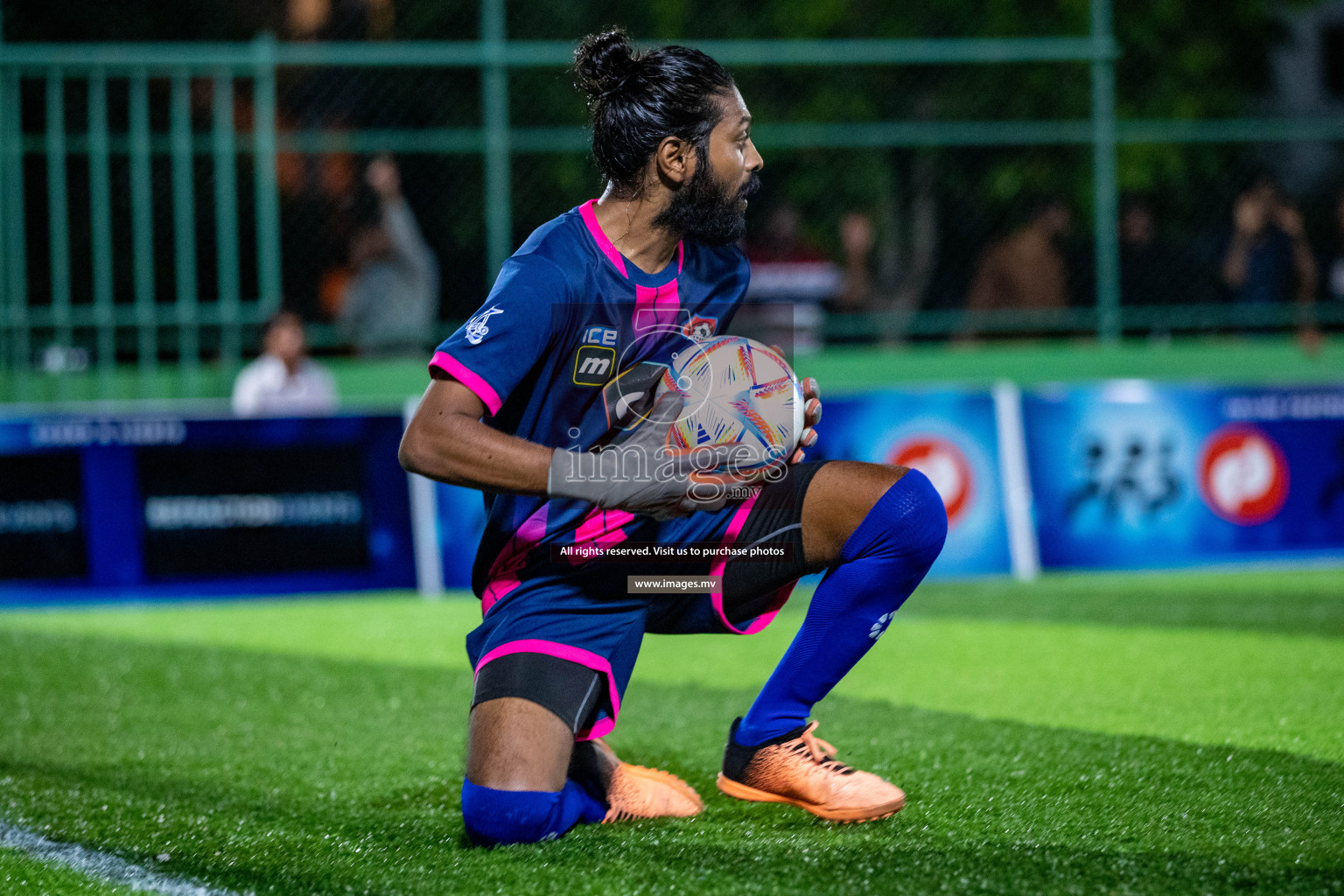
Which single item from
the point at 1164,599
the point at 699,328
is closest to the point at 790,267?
the point at 1164,599

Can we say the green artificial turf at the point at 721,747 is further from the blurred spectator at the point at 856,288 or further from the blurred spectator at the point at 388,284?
the blurred spectator at the point at 856,288

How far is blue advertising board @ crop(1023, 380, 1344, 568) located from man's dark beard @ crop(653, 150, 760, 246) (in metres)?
5.00

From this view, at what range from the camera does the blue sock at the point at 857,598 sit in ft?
10.5

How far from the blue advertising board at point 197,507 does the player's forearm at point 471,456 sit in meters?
4.99

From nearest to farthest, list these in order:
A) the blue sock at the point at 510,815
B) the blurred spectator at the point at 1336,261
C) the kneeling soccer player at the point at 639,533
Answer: the blue sock at the point at 510,815, the kneeling soccer player at the point at 639,533, the blurred spectator at the point at 1336,261

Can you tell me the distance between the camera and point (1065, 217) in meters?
10.0

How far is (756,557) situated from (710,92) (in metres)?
1.02

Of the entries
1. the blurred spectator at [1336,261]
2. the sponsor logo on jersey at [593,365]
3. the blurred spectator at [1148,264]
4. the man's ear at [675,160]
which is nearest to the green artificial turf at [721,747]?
the sponsor logo on jersey at [593,365]

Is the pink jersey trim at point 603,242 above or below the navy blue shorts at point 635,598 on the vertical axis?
above

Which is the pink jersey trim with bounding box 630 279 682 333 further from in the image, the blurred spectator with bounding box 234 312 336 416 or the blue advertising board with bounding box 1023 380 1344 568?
the blurred spectator with bounding box 234 312 336 416

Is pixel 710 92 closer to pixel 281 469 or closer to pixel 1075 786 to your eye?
pixel 1075 786

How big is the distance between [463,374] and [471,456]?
0.55 ft

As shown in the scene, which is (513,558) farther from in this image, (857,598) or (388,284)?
(388,284)

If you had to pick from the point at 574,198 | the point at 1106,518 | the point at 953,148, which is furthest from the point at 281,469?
the point at 953,148
